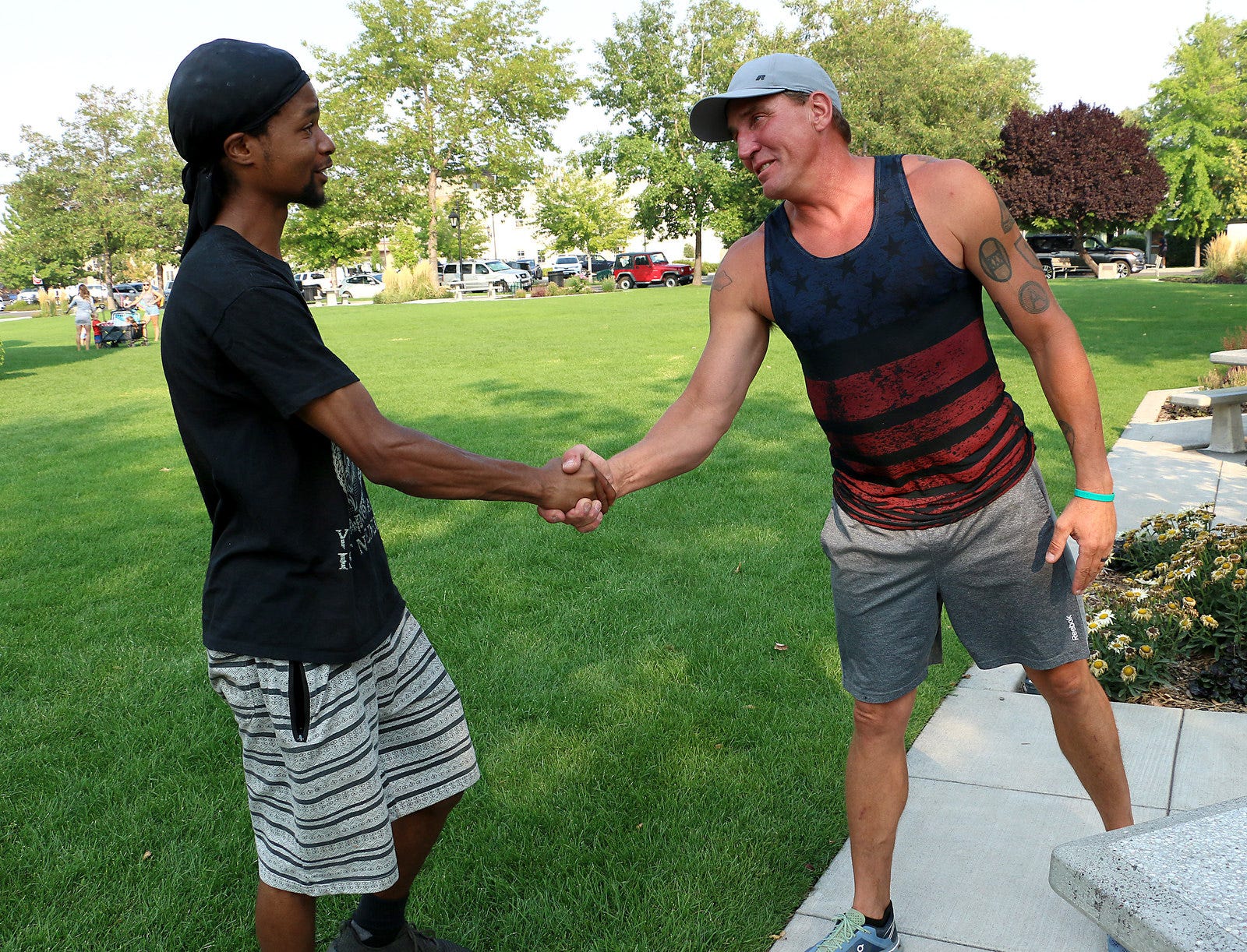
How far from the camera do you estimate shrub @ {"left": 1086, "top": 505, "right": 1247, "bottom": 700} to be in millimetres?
4371

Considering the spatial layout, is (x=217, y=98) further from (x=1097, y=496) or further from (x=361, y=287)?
(x=361, y=287)

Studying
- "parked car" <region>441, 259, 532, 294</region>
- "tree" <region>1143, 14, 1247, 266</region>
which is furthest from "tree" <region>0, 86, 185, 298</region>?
"tree" <region>1143, 14, 1247, 266</region>

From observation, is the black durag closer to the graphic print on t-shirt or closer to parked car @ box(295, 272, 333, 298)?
the graphic print on t-shirt

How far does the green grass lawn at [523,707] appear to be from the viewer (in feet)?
10.1

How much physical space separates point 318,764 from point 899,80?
53.5 m

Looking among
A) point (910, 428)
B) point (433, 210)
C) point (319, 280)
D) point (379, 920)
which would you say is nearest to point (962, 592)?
point (910, 428)

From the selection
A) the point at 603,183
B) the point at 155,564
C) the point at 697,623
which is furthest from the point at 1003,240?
the point at 603,183

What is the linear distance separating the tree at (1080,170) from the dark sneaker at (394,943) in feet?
173

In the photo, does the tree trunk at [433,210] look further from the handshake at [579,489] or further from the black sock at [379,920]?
the black sock at [379,920]

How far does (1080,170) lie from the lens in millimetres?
50031

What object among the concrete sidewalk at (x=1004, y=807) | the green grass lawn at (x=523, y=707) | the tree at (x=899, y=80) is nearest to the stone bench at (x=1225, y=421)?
the green grass lawn at (x=523, y=707)

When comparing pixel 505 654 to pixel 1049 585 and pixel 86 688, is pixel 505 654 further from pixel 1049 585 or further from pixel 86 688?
pixel 1049 585

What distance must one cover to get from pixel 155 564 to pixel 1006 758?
5201mm

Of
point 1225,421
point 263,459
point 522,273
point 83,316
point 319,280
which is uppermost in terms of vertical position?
point 319,280
